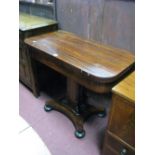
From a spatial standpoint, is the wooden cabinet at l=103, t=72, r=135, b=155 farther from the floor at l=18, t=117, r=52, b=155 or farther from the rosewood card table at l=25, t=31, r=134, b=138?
the floor at l=18, t=117, r=52, b=155

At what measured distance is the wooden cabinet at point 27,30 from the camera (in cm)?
162

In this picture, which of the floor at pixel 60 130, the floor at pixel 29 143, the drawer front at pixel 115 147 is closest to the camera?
the floor at pixel 29 143

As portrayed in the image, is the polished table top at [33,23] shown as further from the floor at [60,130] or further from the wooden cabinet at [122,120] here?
the wooden cabinet at [122,120]

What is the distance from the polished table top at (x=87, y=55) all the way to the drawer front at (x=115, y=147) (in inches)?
15.5

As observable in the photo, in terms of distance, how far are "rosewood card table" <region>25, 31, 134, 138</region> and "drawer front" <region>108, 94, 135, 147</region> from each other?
0.51ft

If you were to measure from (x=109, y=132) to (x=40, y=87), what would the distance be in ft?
3.90

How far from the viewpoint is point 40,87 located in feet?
6.79

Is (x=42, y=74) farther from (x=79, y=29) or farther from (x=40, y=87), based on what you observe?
(x=79, y=29)

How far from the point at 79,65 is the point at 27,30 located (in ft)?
2.45

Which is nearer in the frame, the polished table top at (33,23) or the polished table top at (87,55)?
the polished table top at (87,55)

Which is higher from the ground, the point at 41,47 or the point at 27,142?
the point at 41,47

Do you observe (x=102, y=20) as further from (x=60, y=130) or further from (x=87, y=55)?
(x=60, y=130)

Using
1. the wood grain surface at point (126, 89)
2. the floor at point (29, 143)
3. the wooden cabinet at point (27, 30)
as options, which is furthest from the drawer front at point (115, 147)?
the wooden cabinet at point (27, 30)
